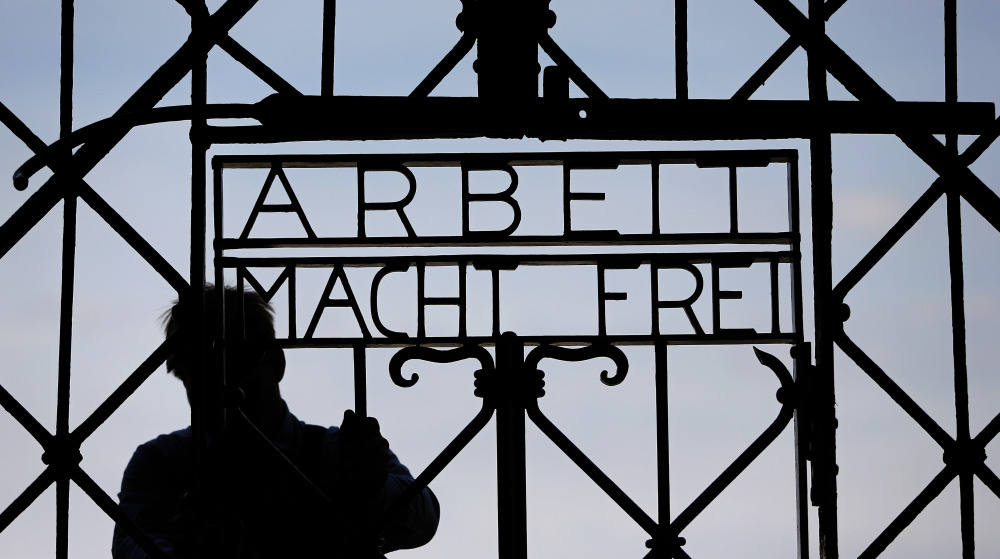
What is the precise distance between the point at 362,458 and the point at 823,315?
3.95ft

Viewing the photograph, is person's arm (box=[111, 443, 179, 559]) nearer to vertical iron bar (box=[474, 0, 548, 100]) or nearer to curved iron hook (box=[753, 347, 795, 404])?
vertical iron bar (box=[474, 0, 548, 100])

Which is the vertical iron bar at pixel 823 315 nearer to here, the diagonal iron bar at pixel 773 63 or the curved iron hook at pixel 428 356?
the diagonal iron bar at pixel 773 63

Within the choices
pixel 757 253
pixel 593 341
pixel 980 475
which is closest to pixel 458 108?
pixel 593 341

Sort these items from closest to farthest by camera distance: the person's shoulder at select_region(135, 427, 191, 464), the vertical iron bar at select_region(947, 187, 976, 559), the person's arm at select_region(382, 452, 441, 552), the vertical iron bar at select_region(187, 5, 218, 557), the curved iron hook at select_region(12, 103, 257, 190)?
the curved iron hook at select_region(12, 103, 257, 190), the vertical iron bar at select_region(187, 5, 218, 557), the vertical iron bar at select_region(947, 187, 976, 559), the person's arm at select_region(382, 452, 441, 552), the person's shoulder at select_region(135, 427, 191, 464)

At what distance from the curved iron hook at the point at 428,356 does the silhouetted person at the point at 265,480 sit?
14cm

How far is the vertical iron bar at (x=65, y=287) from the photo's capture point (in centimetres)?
296

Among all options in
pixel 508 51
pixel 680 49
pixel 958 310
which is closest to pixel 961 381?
pixel 958 310

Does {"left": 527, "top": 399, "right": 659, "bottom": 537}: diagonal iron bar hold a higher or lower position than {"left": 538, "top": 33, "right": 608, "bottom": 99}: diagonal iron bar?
lower

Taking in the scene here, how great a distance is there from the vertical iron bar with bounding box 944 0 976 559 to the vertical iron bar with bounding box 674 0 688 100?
2.19ft

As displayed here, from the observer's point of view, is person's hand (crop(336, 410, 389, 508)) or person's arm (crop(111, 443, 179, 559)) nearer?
person's hand (crop(336, 410, 389, 508))

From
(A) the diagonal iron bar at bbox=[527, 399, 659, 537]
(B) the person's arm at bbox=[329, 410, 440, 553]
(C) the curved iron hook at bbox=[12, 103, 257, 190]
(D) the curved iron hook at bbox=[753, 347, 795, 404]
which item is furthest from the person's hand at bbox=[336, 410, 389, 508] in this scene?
(D) the curved iron hook at bbox=[753, 347, 795, 404]

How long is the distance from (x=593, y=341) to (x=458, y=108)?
704 mm

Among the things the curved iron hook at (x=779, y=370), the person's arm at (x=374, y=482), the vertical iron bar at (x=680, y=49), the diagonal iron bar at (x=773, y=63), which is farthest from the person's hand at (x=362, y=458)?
the diagonal iron bar at (x=773, y=63)

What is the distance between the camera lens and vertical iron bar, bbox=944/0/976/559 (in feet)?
10.2
